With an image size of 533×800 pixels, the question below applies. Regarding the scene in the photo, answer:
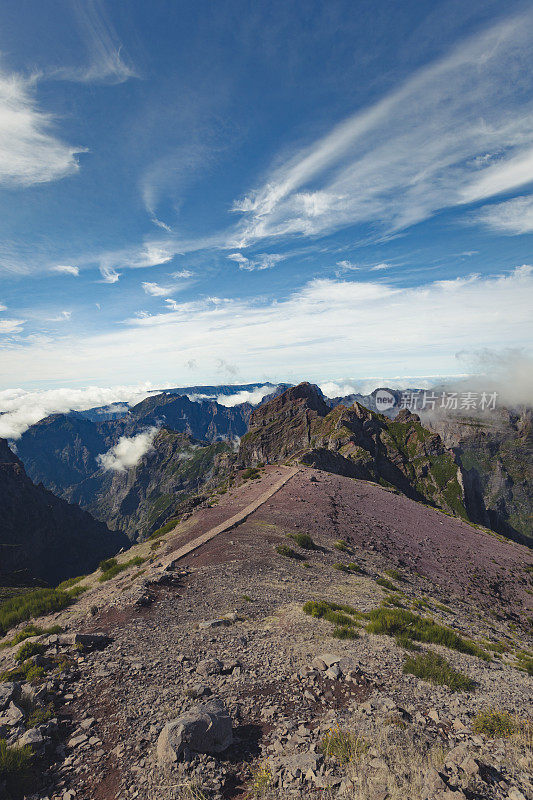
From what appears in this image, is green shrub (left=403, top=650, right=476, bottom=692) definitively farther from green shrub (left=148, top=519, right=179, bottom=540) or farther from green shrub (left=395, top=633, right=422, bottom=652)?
green shrub (left=148, top=519, right=179, bottom=540)

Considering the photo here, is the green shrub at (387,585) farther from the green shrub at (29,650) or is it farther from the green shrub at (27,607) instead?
the green shrub at (27,607)

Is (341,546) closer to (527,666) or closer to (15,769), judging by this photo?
(527,666)

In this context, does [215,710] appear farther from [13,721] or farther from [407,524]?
[407,524]

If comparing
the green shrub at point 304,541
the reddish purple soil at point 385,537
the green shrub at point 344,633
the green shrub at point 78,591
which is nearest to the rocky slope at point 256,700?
the green shrub at point 344,633

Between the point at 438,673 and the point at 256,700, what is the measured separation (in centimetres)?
707

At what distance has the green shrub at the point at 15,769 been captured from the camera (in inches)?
312

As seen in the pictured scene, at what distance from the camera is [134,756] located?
8.83 metres

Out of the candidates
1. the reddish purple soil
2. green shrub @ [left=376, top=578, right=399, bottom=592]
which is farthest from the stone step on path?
green shrub @ [left=376, top=578, right=399, bottom=592]

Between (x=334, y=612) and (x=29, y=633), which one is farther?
(x=334, y=612)

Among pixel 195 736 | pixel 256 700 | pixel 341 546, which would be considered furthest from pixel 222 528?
pixel 195 736

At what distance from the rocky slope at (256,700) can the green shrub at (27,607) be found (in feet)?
4.78

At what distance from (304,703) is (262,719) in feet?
5.11

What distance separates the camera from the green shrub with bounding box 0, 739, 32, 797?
7.93 m

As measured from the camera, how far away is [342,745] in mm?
8781
